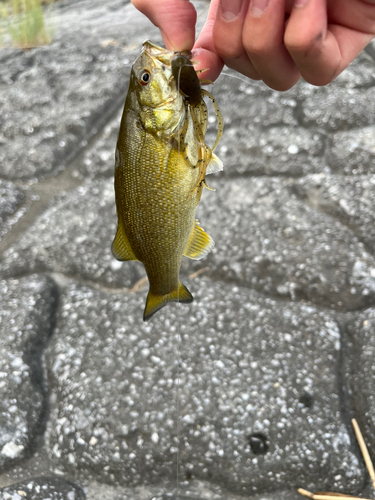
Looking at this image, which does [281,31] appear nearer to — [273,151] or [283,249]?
[283,249]

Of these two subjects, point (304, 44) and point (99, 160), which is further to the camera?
point (99, 160)

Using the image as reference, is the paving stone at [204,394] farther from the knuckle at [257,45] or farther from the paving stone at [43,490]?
the knuckle at [257,45]

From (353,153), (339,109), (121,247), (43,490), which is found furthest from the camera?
(339,109)

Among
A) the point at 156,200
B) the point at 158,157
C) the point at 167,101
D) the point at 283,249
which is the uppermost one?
the point at 167,101

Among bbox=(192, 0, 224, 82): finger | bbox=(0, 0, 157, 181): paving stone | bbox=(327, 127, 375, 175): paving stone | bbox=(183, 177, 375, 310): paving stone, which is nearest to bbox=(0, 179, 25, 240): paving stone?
bbox=(0, 0, 157, 181): paving stone

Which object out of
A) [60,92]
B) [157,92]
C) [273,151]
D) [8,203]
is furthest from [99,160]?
[157,92]

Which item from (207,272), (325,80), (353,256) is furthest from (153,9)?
(353,256)
